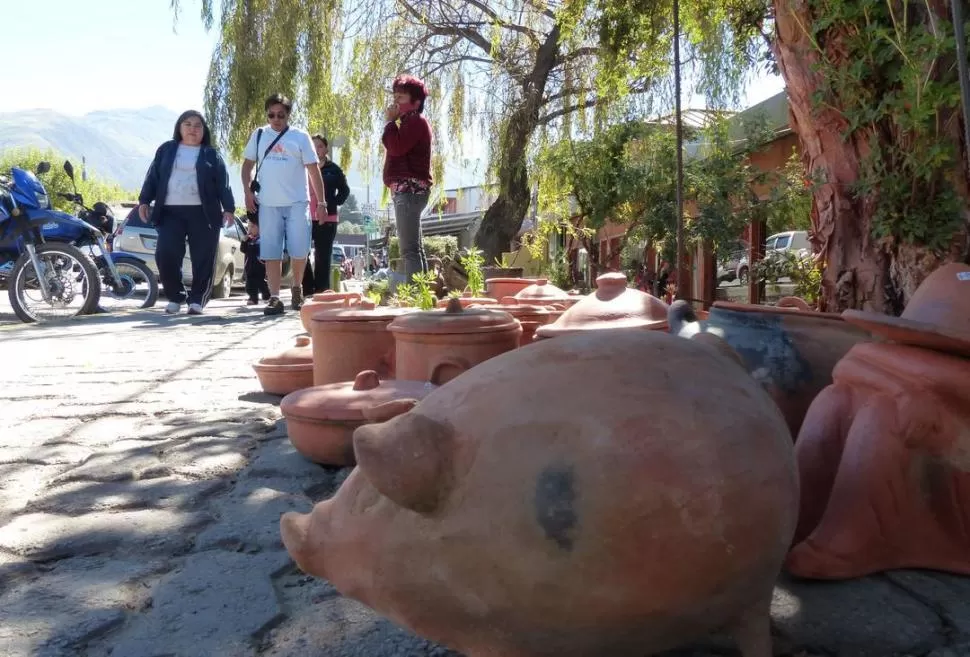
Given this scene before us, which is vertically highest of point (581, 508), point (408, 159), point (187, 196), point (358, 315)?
point (408, 159)

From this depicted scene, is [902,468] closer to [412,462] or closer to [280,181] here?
[412,462]

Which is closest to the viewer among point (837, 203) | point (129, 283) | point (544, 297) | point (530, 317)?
point (837, 203)

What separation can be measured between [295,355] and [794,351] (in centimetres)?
196

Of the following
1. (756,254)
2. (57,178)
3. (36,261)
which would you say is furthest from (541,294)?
(57,178)

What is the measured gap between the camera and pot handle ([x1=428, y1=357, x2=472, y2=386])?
2.02 metres

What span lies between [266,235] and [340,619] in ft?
16.1

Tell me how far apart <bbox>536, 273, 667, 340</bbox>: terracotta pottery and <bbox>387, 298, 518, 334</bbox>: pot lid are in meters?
0.12

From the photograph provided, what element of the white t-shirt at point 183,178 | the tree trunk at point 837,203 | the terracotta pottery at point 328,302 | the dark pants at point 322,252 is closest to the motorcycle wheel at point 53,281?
the white t-shirt at point 183,178

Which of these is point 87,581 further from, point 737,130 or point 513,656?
point 737,130

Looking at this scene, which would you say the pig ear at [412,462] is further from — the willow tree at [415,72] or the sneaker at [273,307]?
the willow tree at [415,72]

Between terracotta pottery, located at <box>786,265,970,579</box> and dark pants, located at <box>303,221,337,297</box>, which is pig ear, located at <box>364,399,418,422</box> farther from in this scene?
dark pants, located at <box>303,221,337,297</box>

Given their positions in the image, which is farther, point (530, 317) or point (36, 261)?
point (36, 261)

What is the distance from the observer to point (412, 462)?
93cm

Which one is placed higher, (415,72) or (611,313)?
(415,72)
